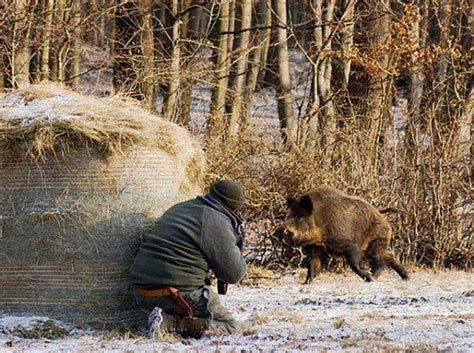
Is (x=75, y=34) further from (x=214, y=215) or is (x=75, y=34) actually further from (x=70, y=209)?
(x=214, y=215)

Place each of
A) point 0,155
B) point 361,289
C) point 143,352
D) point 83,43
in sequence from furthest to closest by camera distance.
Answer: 1. point 83,43
2. point 361,289
3. point 0,155
4. point 143,352

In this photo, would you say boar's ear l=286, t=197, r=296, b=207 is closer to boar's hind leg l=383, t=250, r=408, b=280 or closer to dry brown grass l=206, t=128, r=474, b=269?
dry brown grass l=206, t=128, r=474, b=269

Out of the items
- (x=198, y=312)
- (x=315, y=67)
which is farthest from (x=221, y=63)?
(x=198, y=312)

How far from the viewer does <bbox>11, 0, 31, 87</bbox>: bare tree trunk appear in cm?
1595

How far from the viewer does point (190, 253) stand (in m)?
8.98

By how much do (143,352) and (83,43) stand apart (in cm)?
984

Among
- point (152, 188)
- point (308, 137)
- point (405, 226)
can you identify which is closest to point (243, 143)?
point (308, 137)

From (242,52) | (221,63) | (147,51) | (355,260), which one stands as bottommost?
(355,260)

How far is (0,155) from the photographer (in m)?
9.52

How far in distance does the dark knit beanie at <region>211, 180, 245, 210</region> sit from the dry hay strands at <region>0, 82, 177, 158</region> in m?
0.92

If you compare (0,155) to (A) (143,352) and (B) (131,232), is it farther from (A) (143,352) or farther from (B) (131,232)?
(A) (143,352)

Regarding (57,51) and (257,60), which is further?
(257,60)

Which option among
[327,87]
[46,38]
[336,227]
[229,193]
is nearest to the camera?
[229,193]

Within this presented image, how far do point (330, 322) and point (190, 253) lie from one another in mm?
1671
